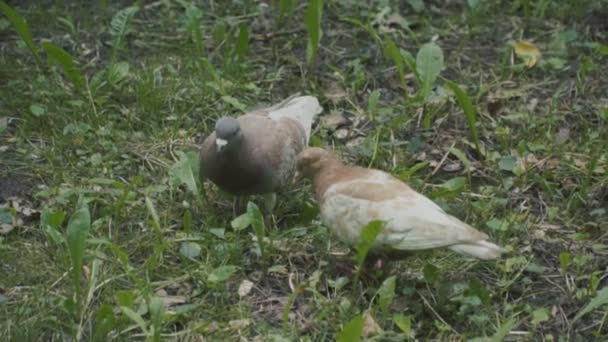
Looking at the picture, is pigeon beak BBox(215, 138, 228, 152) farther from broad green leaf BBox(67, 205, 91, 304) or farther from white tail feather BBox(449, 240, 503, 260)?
white tail feather BBox(449, 240, 503, 260)

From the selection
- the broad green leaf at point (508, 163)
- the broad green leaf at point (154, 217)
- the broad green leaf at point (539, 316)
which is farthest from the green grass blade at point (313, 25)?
the broad green leaf at point (539, 316)

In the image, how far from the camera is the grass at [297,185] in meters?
4.16

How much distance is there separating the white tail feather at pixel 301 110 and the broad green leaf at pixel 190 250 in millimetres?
962

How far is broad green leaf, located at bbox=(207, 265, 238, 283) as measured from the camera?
427cm

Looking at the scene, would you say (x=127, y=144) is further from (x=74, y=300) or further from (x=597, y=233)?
(x=597, y=233)

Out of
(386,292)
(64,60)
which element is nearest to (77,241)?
(386,292)

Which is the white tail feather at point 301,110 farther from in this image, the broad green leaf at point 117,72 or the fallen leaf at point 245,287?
the fallen leaf at point 245,287

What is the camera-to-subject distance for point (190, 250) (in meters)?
4.50

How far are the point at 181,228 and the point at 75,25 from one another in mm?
2139

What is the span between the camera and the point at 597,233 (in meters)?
4.78

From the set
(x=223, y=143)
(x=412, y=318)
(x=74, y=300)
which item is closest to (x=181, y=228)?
(x=223, y=143)

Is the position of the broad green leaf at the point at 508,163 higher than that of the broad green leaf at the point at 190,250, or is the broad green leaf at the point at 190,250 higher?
the broad green leaf at the point at 190,250

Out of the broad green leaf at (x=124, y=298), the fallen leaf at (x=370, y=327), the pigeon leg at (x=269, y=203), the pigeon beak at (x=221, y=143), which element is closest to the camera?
the broad green leaf at (x=124, y=298)

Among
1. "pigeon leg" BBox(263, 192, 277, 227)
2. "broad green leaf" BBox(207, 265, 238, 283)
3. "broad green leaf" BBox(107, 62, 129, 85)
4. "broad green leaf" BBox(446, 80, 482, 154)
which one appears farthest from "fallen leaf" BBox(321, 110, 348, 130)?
"broad green leaf" BBox(207, 265, 238, 283)
